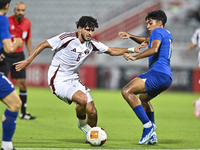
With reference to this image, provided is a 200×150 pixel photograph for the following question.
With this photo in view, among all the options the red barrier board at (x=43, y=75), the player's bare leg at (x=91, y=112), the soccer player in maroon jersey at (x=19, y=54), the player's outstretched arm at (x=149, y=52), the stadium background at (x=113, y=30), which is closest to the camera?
the player's outstretched arm at (x=149, y=52)

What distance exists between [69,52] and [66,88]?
578mm

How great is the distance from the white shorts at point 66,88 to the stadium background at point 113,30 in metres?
11.1

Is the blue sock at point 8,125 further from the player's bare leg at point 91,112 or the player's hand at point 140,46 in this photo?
the player's hand at point 140,46

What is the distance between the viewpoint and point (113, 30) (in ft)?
68.7

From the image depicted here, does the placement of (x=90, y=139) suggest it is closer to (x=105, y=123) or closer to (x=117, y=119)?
(x=105, y=123)

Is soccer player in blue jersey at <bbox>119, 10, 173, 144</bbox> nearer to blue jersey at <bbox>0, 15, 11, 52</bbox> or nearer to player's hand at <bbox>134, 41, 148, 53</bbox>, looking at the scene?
player's hand at <bbox>134, 41, 148, 53</bbox>

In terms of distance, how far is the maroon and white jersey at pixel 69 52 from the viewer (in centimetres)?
554

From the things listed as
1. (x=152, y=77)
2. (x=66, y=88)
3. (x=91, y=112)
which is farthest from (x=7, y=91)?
(x=152, y=77)

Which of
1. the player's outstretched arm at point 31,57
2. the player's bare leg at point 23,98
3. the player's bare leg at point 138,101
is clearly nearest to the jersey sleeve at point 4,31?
the player's outstretched arm at point 31,57

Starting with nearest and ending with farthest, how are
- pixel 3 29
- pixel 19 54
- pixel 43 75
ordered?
pixel 3 29 → pixel 19 54 → pixel 43 75

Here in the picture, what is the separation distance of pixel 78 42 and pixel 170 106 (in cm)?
645

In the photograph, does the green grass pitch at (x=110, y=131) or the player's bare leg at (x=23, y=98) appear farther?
the player's bare leg at (x=23, y=98)

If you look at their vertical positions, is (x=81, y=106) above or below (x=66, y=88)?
below

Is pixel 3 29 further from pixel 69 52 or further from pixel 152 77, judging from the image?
pixel 152 77
